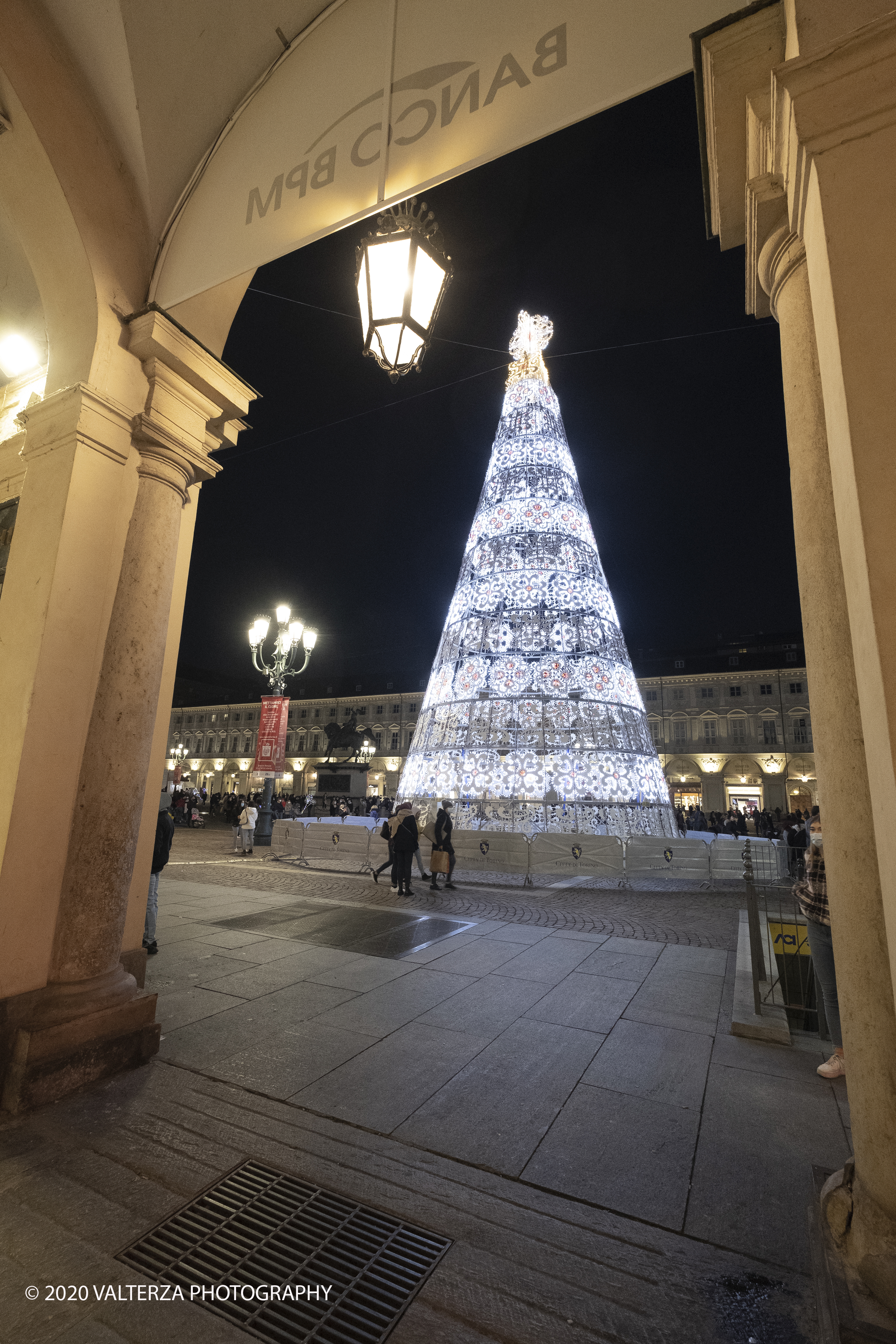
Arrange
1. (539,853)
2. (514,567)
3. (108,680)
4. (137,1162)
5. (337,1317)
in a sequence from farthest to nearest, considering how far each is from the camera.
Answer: (514,567) < (539,853) < (108,680) < (137,1162) < (337,1317)

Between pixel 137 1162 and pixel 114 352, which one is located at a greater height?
pixel 114 352

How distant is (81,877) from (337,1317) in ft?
8.38

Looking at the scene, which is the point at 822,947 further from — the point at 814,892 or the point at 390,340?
the point at 390,340

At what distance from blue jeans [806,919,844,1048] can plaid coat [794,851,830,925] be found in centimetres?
6

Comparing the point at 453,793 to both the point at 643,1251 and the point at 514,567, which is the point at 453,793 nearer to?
the point at 514,567

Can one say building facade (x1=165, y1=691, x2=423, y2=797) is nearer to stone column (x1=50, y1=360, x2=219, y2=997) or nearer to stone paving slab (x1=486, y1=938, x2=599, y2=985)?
stone paving slab (x1=486, y1=938, x2=599, y2=985)

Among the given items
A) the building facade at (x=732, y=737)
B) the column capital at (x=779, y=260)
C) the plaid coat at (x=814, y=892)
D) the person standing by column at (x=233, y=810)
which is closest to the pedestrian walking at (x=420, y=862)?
the plaid coat at (x=814, y=892)

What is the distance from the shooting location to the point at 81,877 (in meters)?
3.46

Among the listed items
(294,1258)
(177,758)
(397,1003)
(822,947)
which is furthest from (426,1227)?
(177,758)

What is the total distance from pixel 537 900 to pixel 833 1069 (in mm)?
6554

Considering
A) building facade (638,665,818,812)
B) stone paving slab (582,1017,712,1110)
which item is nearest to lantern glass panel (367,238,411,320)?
stone paving slab (582,1017,712,1110)

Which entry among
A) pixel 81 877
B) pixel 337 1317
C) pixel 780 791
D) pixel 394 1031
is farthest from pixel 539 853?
pixel 780 791

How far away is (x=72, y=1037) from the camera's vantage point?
3.18 metres

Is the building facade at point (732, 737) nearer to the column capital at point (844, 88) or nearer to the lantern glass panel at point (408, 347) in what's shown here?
the lantern glass panel at point (408, 347)
